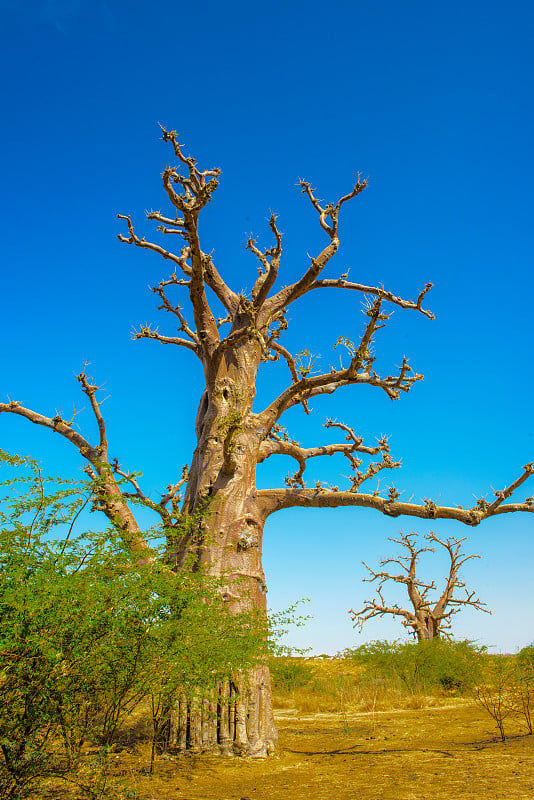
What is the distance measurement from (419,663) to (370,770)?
9.15 m

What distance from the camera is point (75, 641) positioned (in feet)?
10.5

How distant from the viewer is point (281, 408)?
8.41 meters

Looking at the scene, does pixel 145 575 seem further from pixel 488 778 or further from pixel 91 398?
pixel 91 398

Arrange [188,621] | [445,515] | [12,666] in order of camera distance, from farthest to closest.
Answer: [445,515] → [188,621] → [12,666]

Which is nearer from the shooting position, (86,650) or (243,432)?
(86,650)

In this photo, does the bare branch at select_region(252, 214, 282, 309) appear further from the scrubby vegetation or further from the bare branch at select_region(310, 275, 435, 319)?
the scrubby vegetation

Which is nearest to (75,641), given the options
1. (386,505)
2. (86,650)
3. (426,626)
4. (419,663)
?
(86,650)

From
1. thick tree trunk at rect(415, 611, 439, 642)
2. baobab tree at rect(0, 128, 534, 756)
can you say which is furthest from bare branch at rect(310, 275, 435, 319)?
thick tree trunk at rect(415, 611, 439, 642)

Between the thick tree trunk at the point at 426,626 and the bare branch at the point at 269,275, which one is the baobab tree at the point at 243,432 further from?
the thick tree trunk at the point at 426,626

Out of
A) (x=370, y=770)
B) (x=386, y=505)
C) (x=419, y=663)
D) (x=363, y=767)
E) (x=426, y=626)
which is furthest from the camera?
(x=426, y=626)

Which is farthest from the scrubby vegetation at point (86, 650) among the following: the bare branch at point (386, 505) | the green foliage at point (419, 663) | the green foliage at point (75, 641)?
the green foliage at point (419, 663)

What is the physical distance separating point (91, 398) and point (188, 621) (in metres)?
4.41

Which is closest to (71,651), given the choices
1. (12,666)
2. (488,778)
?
(12,666)

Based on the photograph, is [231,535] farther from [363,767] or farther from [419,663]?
[419,663]
